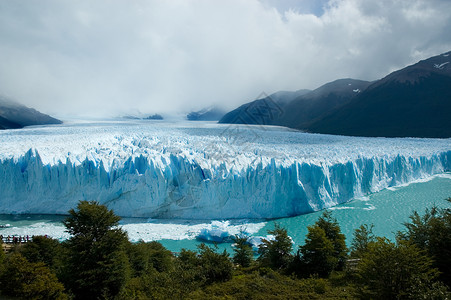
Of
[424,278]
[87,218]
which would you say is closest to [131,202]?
[87,218]

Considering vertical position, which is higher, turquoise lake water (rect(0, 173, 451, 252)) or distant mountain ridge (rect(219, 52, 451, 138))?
distant mountain ridge (rect(219, 52, 451, 138))

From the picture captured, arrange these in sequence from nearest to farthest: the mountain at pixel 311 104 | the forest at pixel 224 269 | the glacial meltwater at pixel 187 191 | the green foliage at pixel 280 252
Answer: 1. the forest at pixel 224 269
2. the green foliage at pixel 280 252
3. the glacial meltwater at pixel 187 191
4. the mountain at pixel 311 104

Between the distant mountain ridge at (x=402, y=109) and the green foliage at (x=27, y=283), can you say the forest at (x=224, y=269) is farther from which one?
the distant mountain ridge at (x=402, y=109)

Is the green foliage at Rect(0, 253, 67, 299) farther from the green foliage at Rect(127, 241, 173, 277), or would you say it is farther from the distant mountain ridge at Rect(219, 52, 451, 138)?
the distant mountain ridge at Rect(219, 52, 451, 138)

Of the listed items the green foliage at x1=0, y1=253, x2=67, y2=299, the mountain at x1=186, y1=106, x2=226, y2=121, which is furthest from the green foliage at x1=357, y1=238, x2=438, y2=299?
the mountain at x1=186, y1=106, x2=226, y2=121

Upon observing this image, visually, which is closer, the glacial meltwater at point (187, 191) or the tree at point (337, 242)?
the tree at point (337, 242)

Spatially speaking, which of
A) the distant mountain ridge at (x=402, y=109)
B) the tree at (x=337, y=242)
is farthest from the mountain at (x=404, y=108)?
the tree at (x=337, y=242)
